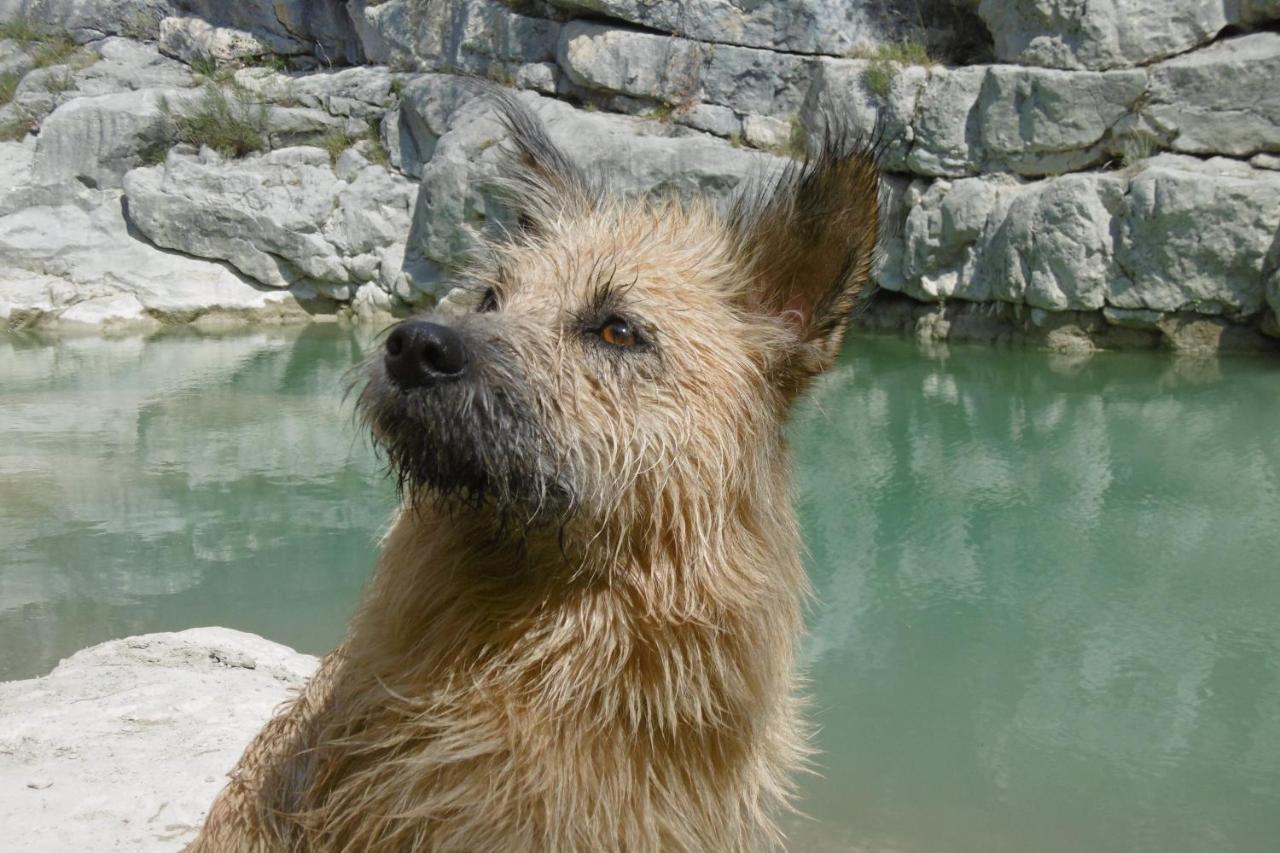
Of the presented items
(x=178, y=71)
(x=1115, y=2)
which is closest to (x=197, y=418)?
(x=1115, y=2)

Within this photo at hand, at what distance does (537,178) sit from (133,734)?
2.51m

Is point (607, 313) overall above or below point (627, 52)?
below

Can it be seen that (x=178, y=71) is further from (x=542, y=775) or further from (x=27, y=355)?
(x=542, y=775)

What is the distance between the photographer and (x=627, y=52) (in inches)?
718

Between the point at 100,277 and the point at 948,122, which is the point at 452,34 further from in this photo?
the point at 948,122

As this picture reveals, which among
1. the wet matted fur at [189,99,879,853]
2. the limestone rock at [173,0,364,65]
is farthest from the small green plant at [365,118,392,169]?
the wet matted fur at [189,99,879,853]

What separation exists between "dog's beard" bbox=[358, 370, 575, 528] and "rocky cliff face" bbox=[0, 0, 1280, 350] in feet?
34.7

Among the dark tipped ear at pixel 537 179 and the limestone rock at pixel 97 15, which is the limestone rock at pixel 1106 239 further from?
the limestone rock at pixel 97 15

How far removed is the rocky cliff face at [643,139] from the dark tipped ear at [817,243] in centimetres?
1033

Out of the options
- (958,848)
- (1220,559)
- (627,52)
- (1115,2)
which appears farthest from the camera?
(627,52)

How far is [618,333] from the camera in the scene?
6.87ft

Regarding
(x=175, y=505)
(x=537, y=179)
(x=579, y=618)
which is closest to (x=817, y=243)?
(x=537, y=179)

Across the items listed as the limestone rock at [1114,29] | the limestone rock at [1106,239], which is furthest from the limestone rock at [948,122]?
Answer: the limestone rock at [1114,29]

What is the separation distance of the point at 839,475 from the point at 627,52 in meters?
11.4
